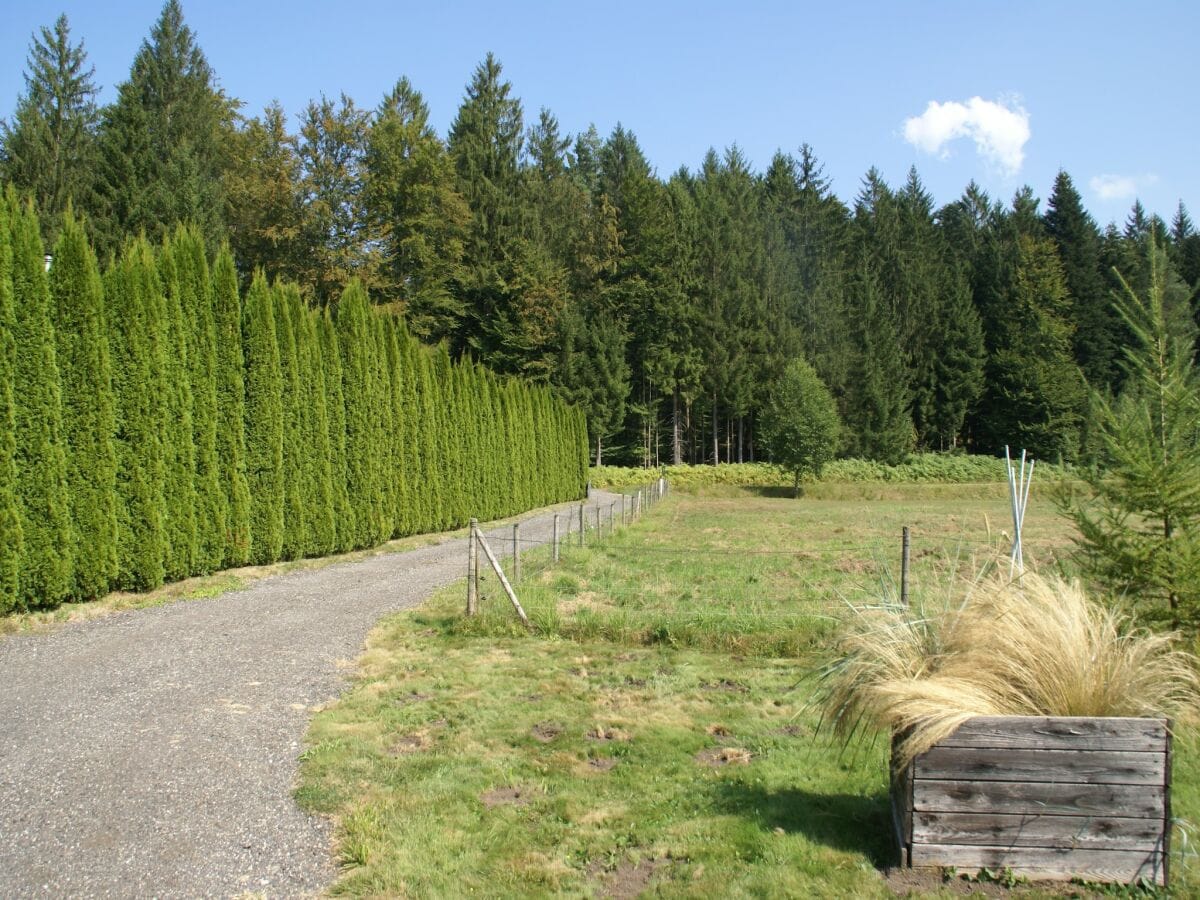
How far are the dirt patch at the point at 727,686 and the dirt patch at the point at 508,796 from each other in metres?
2.54

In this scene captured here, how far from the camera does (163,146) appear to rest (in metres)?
31.2

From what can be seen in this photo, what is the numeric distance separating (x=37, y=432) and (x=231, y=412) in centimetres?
362

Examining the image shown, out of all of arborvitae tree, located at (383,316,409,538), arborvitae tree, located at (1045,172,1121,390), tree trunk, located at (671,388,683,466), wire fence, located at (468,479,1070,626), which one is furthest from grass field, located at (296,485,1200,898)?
arborvitae tree, located at (1045,172,1121,390)

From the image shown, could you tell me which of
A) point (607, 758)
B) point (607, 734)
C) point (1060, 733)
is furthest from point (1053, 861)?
point (607, 734)

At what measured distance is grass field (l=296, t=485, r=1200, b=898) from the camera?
3.83 metres

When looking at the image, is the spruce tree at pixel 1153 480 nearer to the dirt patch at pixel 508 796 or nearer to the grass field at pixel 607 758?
the grass field at pixel 607 758

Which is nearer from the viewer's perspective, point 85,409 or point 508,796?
point 508,796

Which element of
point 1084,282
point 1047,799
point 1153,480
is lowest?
point 1047,799

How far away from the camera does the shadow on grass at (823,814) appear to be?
3.95 metres

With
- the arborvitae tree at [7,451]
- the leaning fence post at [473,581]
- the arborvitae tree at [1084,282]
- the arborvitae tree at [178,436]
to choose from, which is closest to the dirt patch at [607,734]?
the leaning fence post at [473,581]

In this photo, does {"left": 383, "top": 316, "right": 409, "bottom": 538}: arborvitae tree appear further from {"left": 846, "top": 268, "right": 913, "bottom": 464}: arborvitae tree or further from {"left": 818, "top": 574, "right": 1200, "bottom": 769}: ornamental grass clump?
{"left": 846, "top": 268, "right": 913, "bottom": 464}: arborvitae tree

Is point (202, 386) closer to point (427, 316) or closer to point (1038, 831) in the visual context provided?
point (1038, 831)

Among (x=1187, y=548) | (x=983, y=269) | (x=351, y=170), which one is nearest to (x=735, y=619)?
(x=1187, y=548)

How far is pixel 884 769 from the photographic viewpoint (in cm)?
497
